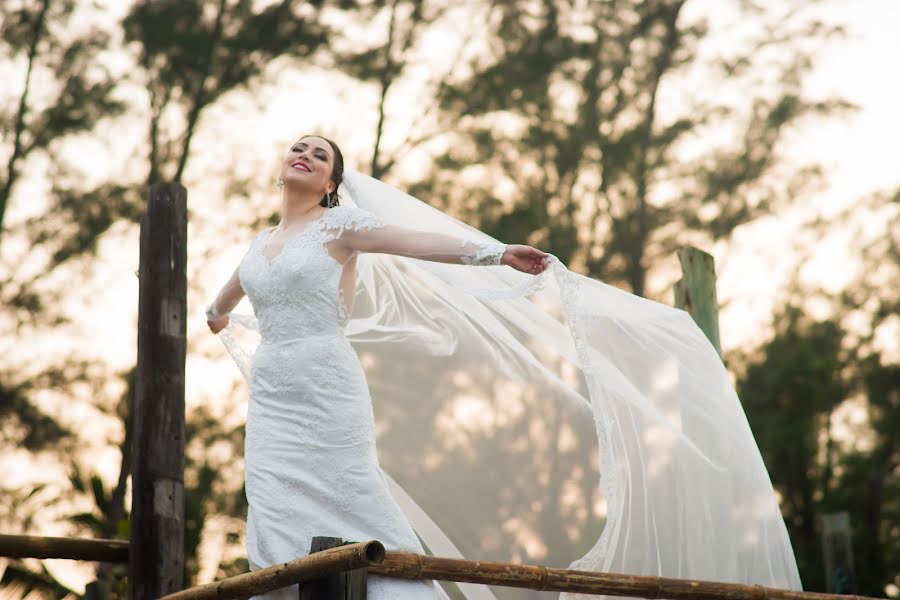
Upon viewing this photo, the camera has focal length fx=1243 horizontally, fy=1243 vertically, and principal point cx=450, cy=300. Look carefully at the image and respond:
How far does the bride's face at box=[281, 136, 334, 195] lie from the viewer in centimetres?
418

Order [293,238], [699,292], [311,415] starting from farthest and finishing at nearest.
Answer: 1. [699,292]
2. [293,238]
3. [311,415]

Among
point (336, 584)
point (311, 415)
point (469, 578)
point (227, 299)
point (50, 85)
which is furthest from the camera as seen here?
point (50, 85)

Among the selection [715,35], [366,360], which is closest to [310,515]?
[366,360]

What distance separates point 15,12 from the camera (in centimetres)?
1361

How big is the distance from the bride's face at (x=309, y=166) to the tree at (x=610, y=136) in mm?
9437

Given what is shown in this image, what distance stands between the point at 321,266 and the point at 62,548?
203 centimetres

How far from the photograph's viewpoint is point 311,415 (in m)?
3.91

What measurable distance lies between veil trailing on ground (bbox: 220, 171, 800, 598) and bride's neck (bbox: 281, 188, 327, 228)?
0.36m

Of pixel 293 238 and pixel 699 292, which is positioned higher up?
pixel 699 292

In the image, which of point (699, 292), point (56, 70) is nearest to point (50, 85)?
point (56, 70)

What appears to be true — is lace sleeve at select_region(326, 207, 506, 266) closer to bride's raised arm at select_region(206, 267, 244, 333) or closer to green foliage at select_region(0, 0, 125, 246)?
bride's raised arm at select_region(206, 267, 244, 333)

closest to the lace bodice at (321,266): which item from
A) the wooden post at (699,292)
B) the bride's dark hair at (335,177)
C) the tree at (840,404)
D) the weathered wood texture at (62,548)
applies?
the bride's dark hair at (335,177)

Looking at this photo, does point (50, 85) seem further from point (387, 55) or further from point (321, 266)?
point (321, 266)

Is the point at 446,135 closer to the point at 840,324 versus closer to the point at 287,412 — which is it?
the point at 840,324
